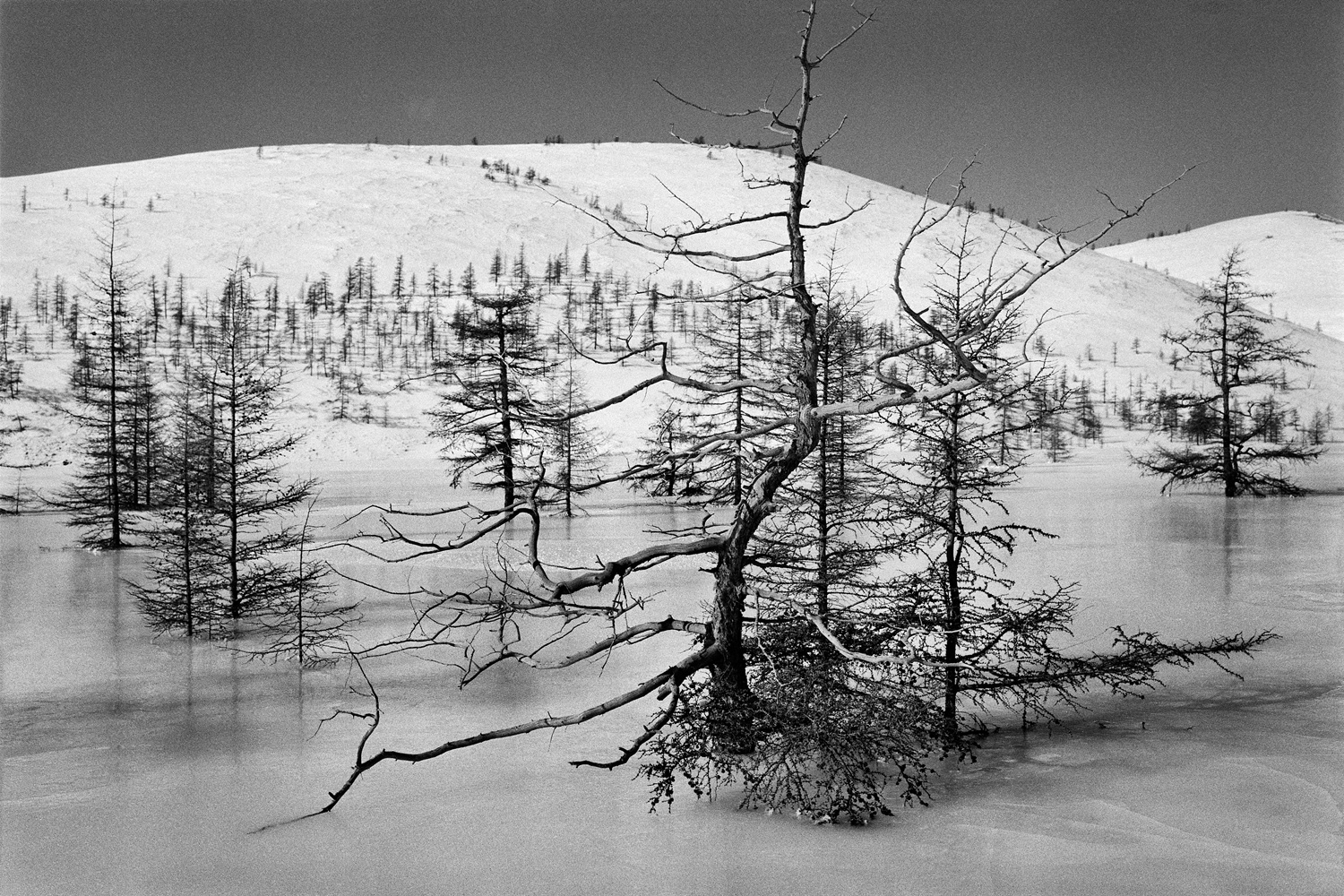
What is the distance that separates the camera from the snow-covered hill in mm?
103688

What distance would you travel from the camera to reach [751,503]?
805 centimetres

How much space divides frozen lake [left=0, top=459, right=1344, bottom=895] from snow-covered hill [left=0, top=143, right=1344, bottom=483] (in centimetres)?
8137

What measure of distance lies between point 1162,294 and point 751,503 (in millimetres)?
138531

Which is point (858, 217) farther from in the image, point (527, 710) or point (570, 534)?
point (527, 710)

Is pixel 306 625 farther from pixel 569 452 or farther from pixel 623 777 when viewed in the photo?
pixel 623 777

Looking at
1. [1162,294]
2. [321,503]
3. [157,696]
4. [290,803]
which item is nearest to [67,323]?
[321,503]

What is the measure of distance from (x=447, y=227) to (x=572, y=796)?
414ft

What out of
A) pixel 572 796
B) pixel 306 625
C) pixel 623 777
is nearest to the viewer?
pixel 572 796

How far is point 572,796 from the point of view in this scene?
946cm

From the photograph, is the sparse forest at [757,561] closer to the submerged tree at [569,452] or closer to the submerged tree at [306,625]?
the submerged tree at [306,625]

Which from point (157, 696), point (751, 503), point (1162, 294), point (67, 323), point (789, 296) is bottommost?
point (157, 696)

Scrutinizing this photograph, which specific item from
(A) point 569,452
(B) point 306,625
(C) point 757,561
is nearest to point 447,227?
(A) point 569,452

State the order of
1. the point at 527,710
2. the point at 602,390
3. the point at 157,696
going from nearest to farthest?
1. the point at 527,710
2. the point at 157,696
3. the point at 602,390

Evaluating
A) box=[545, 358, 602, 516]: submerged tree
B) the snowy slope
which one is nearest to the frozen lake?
box=[545, 358, 602, 516]: submerged tree
